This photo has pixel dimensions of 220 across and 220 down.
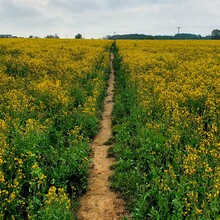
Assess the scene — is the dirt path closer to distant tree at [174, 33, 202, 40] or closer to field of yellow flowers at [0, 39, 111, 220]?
field of yellow flowers at [0, 39, 111, 220]

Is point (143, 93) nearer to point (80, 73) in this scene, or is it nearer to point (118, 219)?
point (80, 73)

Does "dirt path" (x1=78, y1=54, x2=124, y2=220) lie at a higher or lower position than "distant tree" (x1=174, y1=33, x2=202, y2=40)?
lower

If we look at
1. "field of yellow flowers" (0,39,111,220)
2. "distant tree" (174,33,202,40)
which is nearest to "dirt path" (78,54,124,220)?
"field of yellow flowers" (0,39,111,220)

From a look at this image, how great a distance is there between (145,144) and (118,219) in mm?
2477

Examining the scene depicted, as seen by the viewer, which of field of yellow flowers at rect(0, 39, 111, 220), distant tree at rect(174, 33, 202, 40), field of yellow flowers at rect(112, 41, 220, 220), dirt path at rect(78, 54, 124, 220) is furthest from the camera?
distant tree at rect(174, 33, 202, 40)

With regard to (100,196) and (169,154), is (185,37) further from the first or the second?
(100,196)

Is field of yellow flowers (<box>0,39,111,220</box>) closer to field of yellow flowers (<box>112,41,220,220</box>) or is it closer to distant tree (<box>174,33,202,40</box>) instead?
field of yellow flowers (<box>112,41,220,220</box>)

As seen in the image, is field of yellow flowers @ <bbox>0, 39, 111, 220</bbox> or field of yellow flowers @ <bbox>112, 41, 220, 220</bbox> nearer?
field of yellow flowers @ <bbox>112, 41, 220, 220</bbox>

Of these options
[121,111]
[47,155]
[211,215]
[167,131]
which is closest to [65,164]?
[47,155]

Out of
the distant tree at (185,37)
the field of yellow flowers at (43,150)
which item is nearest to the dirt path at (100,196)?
the field of yellow flowers at (43,150)

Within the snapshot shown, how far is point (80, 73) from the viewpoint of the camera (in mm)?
16562

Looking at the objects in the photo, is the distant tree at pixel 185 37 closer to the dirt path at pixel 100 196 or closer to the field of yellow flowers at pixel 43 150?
the field of yellow flowers at pixel 43 150

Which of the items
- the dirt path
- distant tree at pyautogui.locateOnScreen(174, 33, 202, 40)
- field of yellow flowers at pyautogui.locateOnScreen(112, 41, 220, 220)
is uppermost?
distant tree at pyautogui.locateOnScreen(174, 33, 202, 40)

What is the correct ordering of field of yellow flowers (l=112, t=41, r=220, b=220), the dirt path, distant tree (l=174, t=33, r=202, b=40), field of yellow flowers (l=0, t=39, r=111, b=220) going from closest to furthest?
1. field of yellow flowers (l=112, t=41, r=220, b=220)
2. field of yellow flowers (l=0, t=39, r=111, b=220)
3. the dirt path
4. distant tree (l=174, t=33, r=202, b=40)
